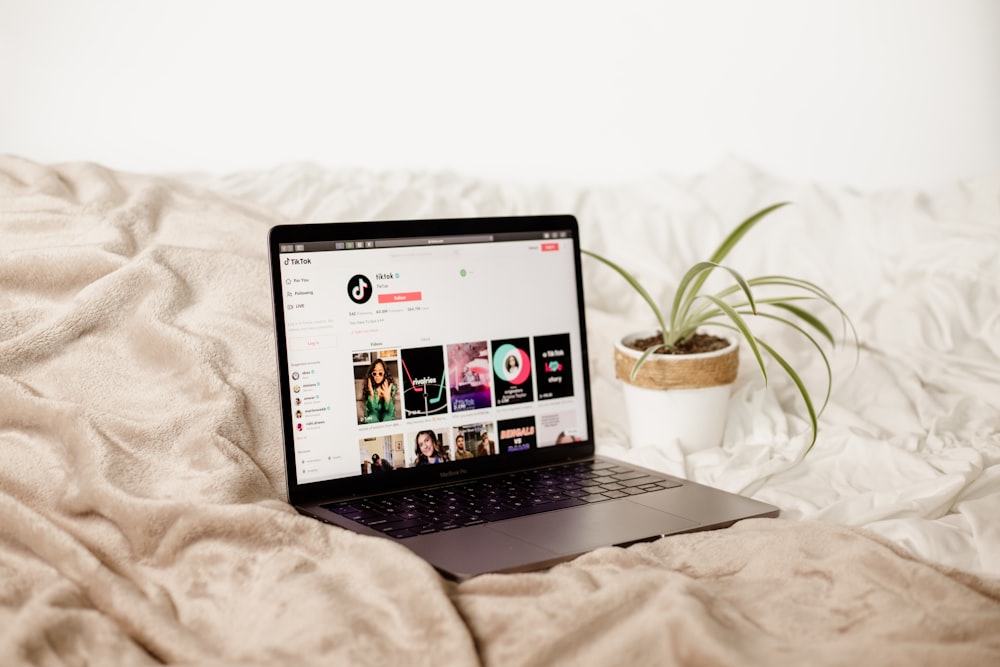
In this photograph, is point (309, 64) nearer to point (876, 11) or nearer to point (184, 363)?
point (184, 363)

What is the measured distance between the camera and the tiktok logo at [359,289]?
1.09 meters

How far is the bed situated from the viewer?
730 mm

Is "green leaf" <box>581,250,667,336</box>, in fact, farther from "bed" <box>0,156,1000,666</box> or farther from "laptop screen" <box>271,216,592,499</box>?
"bed" <box>0,156,1000,666</box>

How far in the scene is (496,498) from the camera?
1049 mm

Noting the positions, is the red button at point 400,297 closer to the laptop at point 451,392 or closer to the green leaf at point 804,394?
the laptop at point 451,392

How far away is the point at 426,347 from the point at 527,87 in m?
1.19

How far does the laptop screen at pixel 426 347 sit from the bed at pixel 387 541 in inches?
4.0

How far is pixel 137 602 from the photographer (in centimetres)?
78

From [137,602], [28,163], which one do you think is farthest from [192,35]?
[137,602]

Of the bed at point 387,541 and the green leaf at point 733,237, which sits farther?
the green leaf at point 733,237

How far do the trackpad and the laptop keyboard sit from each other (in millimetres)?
26

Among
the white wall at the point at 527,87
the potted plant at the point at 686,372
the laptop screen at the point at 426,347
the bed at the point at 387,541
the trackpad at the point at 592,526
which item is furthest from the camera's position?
the white wall at the point at 527,87

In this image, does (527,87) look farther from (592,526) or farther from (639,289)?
(592,526)

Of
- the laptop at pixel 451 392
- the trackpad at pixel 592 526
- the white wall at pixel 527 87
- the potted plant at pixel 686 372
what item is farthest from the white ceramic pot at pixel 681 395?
the white wall at pixel 527 87
